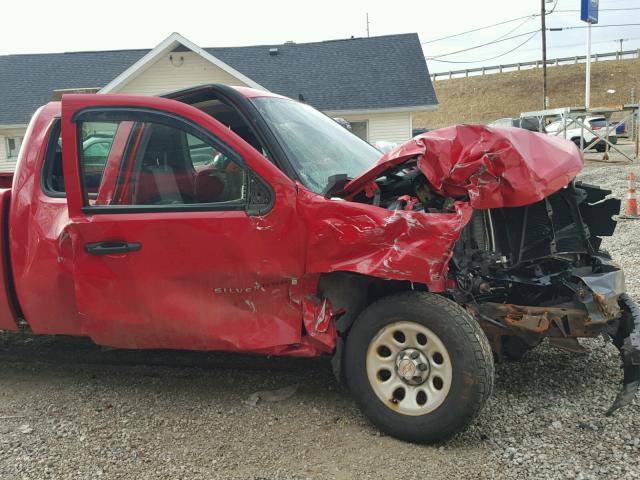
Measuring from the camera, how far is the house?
21.2 meters

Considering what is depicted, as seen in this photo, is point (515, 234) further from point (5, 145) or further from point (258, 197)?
point (5, 145)

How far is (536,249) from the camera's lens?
3.73 metres

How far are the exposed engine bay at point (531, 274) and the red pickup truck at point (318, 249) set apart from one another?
11 millimetres

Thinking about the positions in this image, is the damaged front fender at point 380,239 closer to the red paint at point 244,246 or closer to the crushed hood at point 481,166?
the red paint at point 244,246

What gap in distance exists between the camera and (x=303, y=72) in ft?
77.4

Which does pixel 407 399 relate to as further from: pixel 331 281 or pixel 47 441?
pixel 47 441

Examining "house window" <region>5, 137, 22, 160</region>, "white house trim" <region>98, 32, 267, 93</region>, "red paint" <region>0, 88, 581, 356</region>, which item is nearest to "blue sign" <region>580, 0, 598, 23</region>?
"white house trim" <region>98, 32, 267, 93</region>

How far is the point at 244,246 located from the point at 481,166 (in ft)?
4.53

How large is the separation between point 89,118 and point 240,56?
21.7 metres

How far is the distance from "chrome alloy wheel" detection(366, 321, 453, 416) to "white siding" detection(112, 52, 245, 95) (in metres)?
19.1

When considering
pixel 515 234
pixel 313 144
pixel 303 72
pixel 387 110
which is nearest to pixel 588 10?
pixel 387 110

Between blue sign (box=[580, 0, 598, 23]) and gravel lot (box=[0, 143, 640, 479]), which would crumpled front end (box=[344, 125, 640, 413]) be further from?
blue sign (box=[580, 0, 598, 23])

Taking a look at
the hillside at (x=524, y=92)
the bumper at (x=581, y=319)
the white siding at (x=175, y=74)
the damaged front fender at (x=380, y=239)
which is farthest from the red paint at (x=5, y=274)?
the hillside at (x=524, y=92)

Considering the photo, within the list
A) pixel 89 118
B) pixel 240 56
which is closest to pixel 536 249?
pixel 89 118
